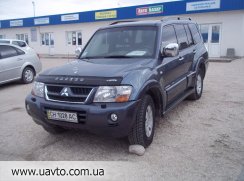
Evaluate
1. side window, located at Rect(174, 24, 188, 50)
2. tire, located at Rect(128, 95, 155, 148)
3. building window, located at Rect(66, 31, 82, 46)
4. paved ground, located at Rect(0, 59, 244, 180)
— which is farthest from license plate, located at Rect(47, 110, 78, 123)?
building window, located at Rect(66, 31, 82, 46)

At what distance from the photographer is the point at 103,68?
402cm

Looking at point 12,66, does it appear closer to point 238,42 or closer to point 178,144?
point 178,144

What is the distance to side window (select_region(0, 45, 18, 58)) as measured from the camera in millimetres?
9430

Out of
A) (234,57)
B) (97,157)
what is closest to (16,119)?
(97,157)

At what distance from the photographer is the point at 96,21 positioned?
82.3 feet

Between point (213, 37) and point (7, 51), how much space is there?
48.9 feet

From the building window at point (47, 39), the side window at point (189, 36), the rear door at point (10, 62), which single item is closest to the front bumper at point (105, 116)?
the side window at point (189, 36)

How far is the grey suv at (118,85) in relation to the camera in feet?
11.7

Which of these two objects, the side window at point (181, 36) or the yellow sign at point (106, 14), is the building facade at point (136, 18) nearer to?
the yellow sign at point (106, 14)

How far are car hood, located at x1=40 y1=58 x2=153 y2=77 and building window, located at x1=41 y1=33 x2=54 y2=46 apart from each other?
87.8 ft

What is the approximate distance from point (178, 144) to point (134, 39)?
199cm

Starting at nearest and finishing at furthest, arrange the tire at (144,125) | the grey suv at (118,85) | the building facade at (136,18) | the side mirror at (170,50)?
the grey suv at (118,85) → the tire at (144,125) → the side mirror at (170,50) → the building facade at (136,18)

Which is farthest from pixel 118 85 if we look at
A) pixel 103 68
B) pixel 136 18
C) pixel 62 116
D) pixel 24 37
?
pixel 24 37

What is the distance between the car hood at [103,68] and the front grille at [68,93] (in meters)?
0.23
